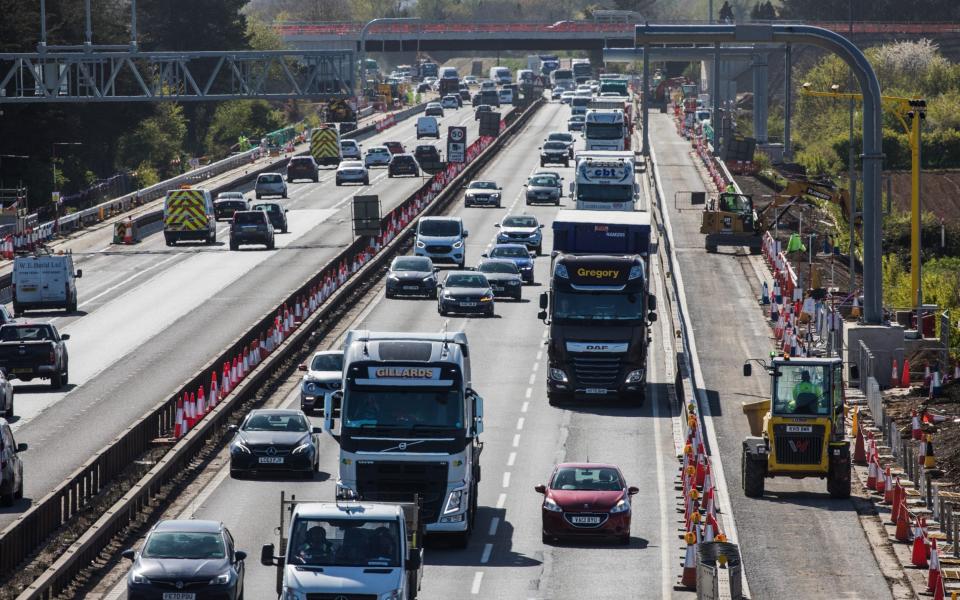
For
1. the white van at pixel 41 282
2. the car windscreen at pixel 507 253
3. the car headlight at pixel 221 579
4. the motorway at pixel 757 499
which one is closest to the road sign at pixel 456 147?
the motorway at pixel 757 499

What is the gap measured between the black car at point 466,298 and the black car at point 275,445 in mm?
22798

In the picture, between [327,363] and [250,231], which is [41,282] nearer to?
[250,231]

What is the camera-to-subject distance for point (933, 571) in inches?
1177

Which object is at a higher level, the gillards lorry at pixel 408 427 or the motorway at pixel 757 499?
the gillards lorry at pixel 408 427

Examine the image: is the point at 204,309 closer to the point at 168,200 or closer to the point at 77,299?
the point at 77,299

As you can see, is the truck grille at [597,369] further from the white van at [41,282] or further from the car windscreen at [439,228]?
the car windscreen at [439,228]

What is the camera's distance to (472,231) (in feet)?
282

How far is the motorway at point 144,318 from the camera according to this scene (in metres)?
43.2

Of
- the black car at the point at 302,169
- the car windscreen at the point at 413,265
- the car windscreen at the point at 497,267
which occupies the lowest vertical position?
the car windscreen at the point at 497,267

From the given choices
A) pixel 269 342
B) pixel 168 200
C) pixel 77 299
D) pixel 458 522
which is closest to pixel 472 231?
pixel 168 200

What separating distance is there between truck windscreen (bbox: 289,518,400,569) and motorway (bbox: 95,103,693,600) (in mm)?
4117

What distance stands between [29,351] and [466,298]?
57.1ft

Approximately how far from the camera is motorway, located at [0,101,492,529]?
142 ft

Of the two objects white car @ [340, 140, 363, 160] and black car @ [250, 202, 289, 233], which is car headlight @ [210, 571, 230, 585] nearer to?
black car @ [250, 202, 289, 233]
